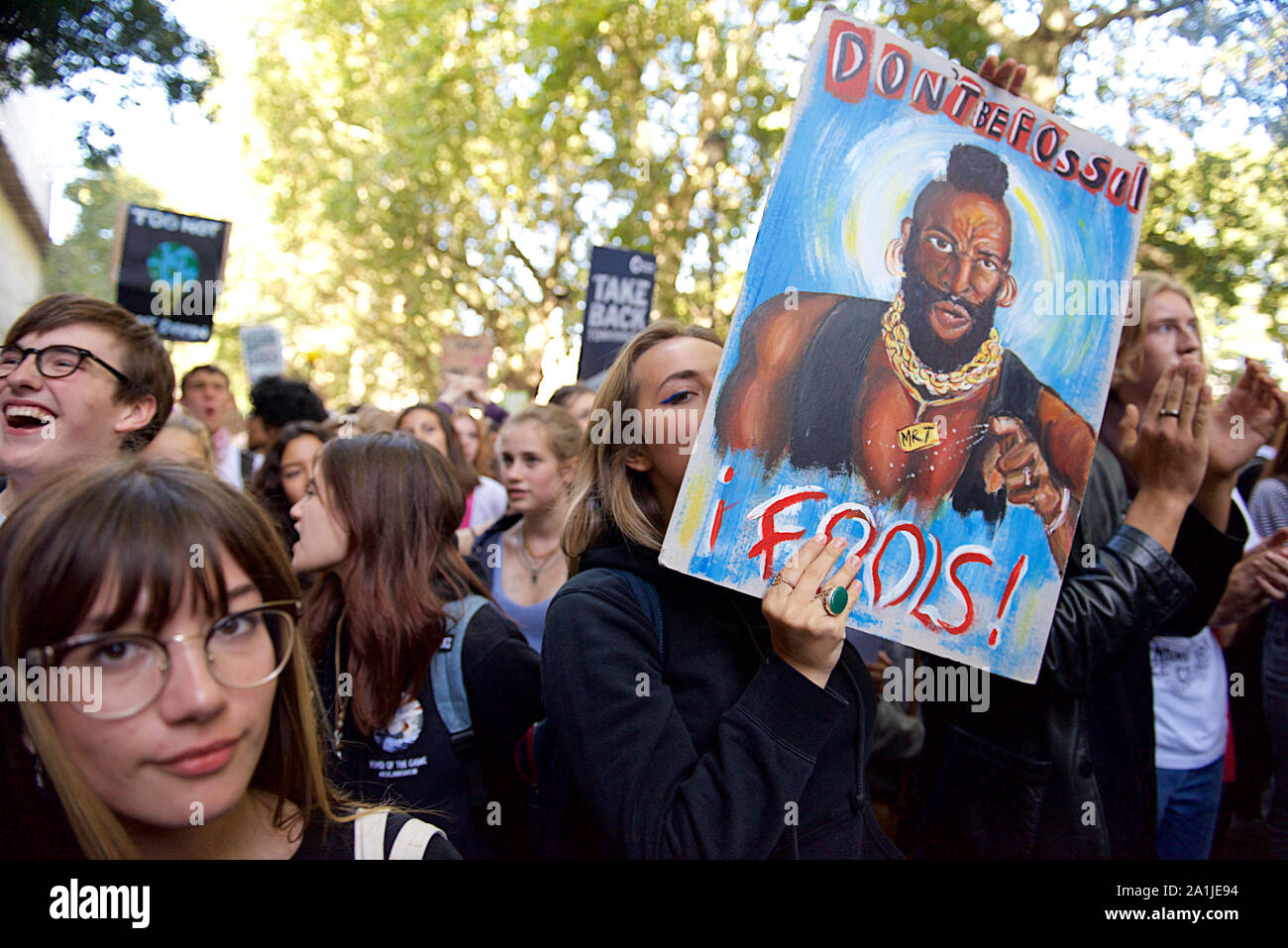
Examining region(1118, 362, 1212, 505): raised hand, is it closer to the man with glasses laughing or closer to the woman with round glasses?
the woman with round glasses

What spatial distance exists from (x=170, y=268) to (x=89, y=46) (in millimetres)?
2892

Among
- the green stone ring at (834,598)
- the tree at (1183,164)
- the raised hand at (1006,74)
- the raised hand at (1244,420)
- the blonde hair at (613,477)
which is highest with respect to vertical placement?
the tree at (1183,164)

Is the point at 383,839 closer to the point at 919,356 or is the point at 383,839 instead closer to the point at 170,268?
the point at 919,356

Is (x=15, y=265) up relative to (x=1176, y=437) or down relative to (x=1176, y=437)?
up

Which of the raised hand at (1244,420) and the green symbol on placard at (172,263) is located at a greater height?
the green symbol on placard at (172,263)

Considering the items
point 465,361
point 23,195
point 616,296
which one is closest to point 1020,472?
point 23,195

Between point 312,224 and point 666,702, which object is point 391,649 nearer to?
point 666,702

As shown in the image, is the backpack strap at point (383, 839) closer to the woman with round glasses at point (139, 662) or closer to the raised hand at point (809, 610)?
the woman with round glasses at point (139, 662)

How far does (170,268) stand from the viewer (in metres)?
4.99

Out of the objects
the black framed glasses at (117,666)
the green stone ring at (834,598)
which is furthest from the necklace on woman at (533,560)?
the black framed glasses at (117,666)

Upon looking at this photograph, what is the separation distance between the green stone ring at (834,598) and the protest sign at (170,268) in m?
4.56

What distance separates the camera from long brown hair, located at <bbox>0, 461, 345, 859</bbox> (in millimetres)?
1070

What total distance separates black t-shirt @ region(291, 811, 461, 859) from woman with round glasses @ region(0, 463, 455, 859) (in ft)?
0.06

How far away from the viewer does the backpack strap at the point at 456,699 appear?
82.3 inches
